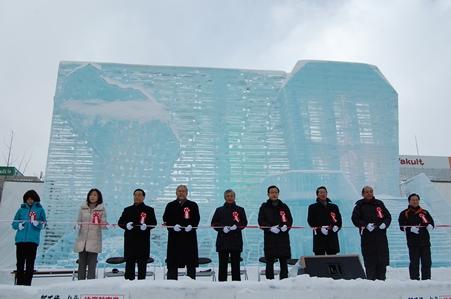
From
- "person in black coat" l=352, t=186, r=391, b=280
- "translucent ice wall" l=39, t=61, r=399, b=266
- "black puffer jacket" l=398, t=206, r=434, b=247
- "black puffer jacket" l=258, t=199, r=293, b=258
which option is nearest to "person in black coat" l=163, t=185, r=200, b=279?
"black puffer jacket" l=258, t=199, r=293, b=258

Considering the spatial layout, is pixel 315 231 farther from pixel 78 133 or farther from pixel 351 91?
pixel 78 133

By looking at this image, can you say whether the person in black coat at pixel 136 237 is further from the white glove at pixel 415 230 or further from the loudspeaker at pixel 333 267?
the white glove at pixel 415 230

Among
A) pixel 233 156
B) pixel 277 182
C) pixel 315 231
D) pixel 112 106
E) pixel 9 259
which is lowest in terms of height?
pixel 9 259

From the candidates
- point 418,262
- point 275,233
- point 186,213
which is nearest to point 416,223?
point 418,262

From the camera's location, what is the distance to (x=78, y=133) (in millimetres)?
7660

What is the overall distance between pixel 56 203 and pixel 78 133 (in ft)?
4.23

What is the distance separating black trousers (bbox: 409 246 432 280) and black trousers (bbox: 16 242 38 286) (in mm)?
3770

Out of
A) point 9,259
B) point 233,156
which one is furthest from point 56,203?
point 233,156

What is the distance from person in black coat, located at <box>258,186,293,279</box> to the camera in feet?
13.6

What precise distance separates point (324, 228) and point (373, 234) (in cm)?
49

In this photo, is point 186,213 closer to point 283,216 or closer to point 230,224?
point 230,224

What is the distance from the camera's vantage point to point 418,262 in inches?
175

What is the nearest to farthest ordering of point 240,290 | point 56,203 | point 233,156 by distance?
1. point 240,290
2. point 56,203
3. point 233,156

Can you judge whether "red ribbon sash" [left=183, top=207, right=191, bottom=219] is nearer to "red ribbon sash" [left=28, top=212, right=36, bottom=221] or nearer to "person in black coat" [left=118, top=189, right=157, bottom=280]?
"person in black coat" [left=118, top=189, right=157, bottom=280]
